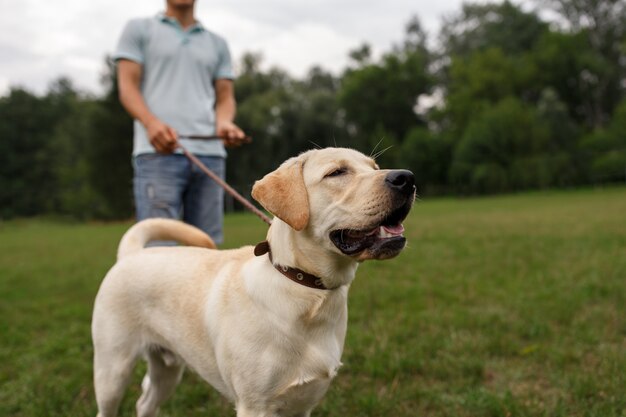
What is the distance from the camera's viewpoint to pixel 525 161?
39.3m

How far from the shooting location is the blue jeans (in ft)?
12.6

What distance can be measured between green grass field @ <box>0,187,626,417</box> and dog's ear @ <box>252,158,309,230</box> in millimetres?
1795

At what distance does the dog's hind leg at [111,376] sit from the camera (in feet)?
9.52

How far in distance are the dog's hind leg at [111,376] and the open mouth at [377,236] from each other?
58.5 inches

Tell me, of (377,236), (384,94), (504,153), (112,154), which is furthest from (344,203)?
(384,94)

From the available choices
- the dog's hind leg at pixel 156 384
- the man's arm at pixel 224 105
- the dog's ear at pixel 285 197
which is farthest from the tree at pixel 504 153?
the dog's ear at pixel 285 197

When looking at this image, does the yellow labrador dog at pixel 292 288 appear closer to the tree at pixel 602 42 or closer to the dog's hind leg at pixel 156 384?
the dog's hind leg at pixel 156 384

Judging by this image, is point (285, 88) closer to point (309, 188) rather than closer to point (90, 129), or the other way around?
point (90, 129)

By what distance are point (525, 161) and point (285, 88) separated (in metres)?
21.8

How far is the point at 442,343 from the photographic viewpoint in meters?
4.55

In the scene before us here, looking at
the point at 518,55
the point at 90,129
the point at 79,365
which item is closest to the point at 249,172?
the point at 90,129

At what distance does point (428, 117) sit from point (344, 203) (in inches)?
2316

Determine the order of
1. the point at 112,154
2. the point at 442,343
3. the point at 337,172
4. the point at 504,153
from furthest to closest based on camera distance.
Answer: the point at 504,153 < the point at 112,154 < the point at 442,343 < the point at 337,172

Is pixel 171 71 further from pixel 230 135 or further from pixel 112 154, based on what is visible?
pixel 112 154
